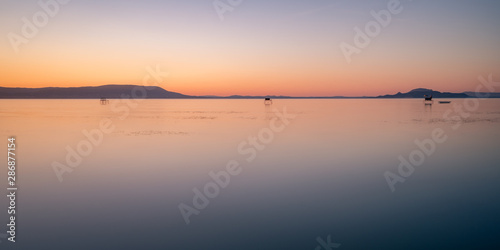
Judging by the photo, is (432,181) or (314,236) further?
(432,181)

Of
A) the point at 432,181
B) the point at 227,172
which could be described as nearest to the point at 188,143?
the point at 227,172

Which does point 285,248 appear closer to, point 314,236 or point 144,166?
point 314,236

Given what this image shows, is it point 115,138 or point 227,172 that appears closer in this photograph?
point 227,172

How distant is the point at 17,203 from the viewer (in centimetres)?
855

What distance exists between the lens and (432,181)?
10695 millimetres

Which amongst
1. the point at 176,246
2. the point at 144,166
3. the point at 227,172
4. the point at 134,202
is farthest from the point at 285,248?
the point at 144,166

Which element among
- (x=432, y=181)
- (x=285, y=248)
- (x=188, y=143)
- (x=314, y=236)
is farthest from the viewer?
(x=188, y=143)

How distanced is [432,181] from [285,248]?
6.78m

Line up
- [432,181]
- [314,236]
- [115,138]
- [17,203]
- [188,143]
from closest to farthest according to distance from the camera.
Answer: [314,236], [17,203], [432,181], [188,143], [115,138]

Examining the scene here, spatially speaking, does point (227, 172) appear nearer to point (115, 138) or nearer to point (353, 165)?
point (353, 165)

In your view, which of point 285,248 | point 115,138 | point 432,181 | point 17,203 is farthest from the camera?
point 115,138

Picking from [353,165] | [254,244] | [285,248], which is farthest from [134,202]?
[353,165]

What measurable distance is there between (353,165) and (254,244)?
775 cm

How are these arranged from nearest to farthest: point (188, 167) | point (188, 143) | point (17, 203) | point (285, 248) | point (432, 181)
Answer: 1. point (285, 248)
2. point (17, 203)
3. point (432, 181)
4. point (188, 167)
5. point (188, 143)
